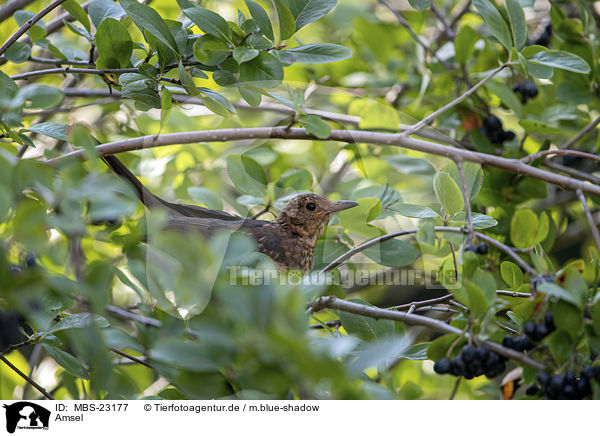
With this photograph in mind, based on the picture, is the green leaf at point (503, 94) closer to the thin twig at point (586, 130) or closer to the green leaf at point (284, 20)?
the thin twig at point (586, 130)

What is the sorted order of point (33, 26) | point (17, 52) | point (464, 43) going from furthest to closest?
1. point (464, 43)
2. point (33, 26)
3. point (17, 52)

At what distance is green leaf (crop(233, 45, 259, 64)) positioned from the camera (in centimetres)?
135

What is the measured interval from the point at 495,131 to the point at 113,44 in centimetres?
151

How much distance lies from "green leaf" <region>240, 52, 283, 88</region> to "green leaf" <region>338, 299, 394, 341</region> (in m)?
0.61

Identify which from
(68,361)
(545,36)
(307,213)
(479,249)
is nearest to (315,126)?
(307,213)

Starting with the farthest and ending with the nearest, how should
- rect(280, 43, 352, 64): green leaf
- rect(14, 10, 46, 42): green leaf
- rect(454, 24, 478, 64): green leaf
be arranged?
1. rect(454, 24, 478, 64): green leaf
2. rect(14, 10, 46, 42): green leaf
3. rect(280, 43, 352, 64): green leaf

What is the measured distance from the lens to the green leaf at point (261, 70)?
1.42 m

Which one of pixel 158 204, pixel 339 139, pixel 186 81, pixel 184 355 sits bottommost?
pixel 158 204

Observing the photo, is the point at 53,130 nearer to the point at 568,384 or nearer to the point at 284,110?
the point at 284,110

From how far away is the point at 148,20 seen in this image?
4.54 ft

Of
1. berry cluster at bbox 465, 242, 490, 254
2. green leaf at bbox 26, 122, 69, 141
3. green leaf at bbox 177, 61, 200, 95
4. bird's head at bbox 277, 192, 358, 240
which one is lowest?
bird's head at bbox 277, 192, 358, 240

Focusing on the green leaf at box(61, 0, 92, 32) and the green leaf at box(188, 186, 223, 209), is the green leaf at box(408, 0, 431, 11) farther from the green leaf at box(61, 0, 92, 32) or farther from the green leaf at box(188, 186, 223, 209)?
the green leaf at box(61, 0, 92, 32)

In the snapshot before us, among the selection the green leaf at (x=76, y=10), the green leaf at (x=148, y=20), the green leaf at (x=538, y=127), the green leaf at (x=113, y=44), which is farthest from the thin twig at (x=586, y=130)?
the green leaf at (x=76, y=10)

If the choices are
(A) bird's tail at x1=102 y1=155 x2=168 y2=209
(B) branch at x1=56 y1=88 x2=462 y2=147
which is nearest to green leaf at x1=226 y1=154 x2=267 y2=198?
(B) branch at x1=56 y1=88 x2=462 y2=147
